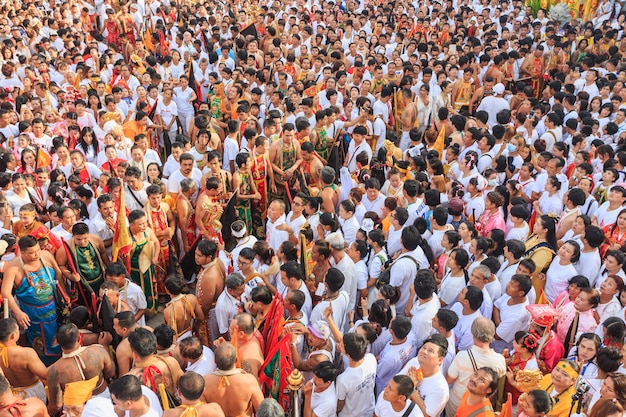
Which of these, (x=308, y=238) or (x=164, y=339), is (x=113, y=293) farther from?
(x=308, y=238)

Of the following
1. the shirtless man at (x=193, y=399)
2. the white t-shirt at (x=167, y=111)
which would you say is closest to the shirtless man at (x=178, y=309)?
the shirtless man at (x=193, y=399)

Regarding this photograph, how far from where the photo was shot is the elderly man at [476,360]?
164 inches

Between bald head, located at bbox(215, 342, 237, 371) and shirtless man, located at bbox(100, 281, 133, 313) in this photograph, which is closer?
bald head, located at bbox(215, 342, 237, 371)

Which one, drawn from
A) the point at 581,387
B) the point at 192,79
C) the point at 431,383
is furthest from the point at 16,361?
the point at 192,79

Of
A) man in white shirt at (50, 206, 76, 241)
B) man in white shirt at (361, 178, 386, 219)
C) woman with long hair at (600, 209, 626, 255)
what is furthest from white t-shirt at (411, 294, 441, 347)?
man in white shirt at (50, 206, 76, 241)

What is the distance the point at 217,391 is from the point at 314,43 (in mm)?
9985

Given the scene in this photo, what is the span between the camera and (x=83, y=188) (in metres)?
6.32

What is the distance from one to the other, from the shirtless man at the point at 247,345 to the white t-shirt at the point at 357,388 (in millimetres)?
663

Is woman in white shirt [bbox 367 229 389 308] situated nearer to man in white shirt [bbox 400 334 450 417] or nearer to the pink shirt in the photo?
the pink shirt

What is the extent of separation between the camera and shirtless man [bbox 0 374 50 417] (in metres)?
3.61

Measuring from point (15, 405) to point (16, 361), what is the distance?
65 cm

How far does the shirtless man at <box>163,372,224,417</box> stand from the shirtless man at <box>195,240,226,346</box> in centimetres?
167

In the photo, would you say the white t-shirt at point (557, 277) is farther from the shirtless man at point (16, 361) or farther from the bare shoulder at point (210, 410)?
the shirtless man at point (16, 361)

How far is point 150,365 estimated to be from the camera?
407 centimetres
